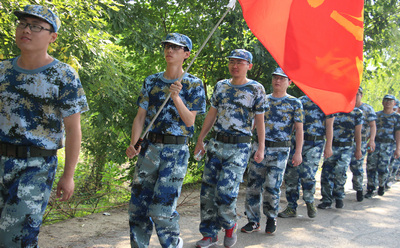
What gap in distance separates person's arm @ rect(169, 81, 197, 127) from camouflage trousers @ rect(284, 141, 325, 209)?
3764mm

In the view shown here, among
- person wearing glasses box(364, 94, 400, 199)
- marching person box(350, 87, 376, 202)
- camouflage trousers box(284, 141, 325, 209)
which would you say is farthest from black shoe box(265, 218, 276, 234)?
person wearing glasses box(364, 94, 400, 199)

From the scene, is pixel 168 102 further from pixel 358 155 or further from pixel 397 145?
pixel 397 145

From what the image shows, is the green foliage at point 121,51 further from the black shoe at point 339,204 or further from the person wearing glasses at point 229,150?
the black shoe at point 339,204

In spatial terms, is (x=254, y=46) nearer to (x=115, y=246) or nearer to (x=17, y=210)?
(x=115, y=246)

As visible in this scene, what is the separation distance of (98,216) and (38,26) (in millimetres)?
4025

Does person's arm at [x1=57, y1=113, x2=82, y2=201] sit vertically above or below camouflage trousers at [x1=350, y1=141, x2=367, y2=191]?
above

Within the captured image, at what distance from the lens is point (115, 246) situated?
4.98 metres

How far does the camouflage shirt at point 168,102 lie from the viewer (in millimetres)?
4230

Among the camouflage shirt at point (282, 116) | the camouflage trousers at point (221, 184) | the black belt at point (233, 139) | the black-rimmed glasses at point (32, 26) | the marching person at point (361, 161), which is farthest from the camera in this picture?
the marching person at point (361, 161)

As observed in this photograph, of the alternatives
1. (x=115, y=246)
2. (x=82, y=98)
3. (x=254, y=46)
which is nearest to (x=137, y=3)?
(x=254, y=46)

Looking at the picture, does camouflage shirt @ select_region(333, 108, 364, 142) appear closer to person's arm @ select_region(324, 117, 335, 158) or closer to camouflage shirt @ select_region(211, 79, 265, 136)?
person's arm @ select_region(324, 117, 335, 158)

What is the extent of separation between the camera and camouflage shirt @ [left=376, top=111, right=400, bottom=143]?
10.8 m

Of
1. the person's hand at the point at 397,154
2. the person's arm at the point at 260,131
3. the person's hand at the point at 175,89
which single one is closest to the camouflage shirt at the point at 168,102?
the person's hand at the point at 175,89

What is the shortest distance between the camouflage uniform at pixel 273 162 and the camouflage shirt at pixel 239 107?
106 centimetres
